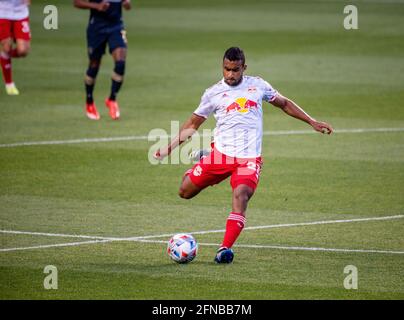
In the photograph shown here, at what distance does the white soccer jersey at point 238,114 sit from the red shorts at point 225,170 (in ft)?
0.24

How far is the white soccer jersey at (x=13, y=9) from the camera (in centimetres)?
2108

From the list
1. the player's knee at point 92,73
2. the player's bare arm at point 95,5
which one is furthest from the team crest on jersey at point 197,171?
the player's knee at point 92,73

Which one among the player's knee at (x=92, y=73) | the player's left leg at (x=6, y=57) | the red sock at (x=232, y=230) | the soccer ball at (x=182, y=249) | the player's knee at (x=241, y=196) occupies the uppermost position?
the player's left leg at (x=6, y=57)

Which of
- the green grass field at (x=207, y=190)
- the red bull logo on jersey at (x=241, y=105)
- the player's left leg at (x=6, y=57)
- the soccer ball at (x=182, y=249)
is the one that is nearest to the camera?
the green grass field at (x=207, y=190)

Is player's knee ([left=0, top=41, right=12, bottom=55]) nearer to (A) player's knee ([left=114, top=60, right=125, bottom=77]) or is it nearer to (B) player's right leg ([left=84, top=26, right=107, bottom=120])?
(B) player's right leg ([left=84, top=26, right=107, bottom=120])

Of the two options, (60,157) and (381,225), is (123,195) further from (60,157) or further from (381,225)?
(381,225)

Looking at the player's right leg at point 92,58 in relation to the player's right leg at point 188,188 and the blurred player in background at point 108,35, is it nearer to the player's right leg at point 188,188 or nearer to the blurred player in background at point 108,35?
the blurred player in background at point 108,35

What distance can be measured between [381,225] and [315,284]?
271 centimetres

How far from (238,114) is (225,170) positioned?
638 mm

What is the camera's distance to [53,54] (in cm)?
2677

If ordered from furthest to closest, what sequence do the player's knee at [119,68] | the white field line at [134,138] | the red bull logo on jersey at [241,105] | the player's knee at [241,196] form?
1. the player's knee at [119,68]
2. the white field line at [134,138]
3. the red bull logo on jersey at [241,105]
4. the player's knee at [241,196]

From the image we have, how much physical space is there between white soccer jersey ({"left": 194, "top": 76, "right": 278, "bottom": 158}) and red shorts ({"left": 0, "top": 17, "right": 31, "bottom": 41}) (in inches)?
413

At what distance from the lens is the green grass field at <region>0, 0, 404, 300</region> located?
10.5 metres

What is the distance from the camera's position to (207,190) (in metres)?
14.7
